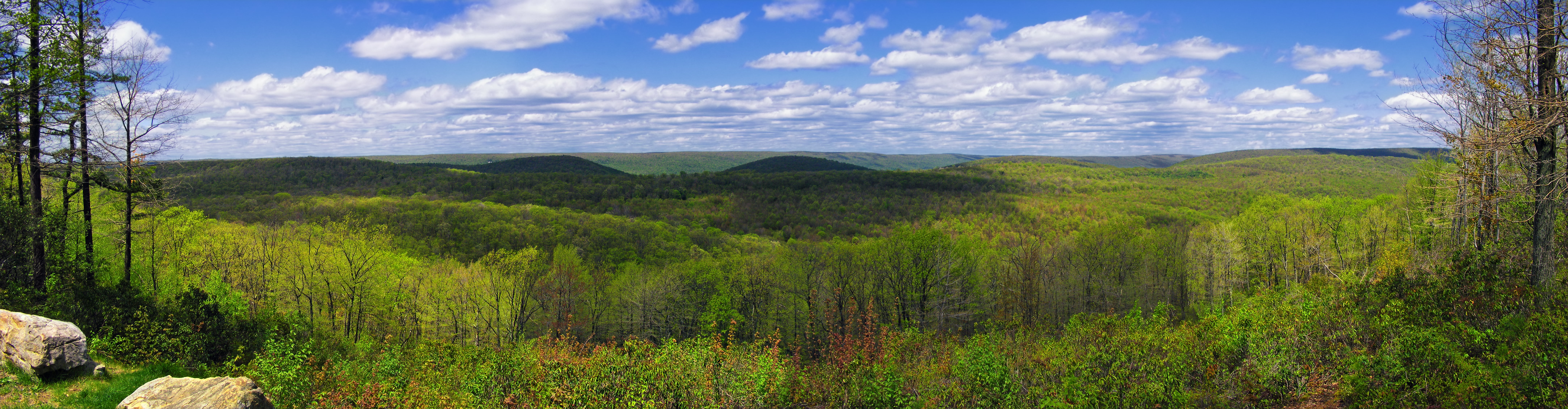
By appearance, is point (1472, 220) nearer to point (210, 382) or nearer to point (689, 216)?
point (210, 382)

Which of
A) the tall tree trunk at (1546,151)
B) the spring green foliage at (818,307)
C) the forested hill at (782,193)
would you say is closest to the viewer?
the spring green foliage at (818,307)

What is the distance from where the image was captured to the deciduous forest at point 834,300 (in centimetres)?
1183

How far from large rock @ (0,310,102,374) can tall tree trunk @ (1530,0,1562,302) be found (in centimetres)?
2762

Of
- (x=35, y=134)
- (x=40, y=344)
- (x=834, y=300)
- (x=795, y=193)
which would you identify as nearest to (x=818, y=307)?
(x=834, y=300)

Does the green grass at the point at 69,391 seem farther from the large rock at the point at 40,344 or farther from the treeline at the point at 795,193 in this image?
the treeline at the point at 795,193

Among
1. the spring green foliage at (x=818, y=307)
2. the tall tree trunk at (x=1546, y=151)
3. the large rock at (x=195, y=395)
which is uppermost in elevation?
the tall tree trunk at (x=1546, y=151)

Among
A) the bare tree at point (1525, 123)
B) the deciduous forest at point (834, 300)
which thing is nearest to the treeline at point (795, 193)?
the deciduous forest at point (834, 300)

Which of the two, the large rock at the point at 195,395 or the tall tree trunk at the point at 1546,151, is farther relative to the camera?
the tall tree trunk at the point at 1546,151

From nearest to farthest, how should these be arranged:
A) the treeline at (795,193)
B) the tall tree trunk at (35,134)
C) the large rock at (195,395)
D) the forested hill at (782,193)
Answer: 1. the large rock at (195,395)
2. the tall tree trunk at (35,134)
3. the forested hill at (782,193)
4. the treeline at (795,193)

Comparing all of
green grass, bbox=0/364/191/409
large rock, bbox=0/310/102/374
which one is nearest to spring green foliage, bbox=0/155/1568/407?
green grass, bbox=0/364/191/409

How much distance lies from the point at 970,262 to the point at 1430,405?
125ft

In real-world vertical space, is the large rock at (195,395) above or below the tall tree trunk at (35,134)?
below

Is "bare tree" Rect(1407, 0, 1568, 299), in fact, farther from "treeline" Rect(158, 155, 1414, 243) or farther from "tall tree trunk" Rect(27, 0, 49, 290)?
"treeline" Rect(158, 155, 1414, 243)

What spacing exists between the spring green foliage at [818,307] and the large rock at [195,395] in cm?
202
